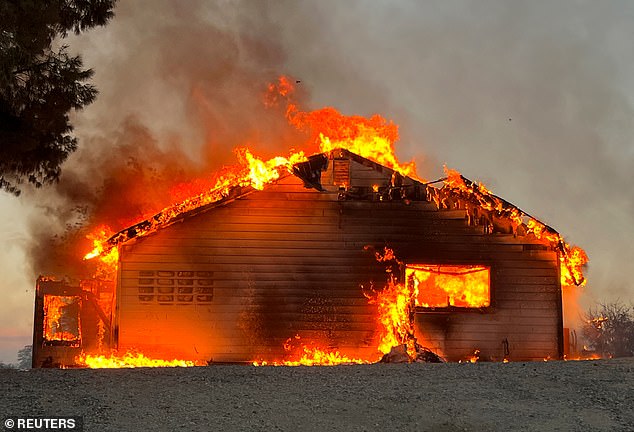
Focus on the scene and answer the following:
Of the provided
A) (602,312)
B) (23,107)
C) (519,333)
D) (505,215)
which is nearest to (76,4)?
(23,107)

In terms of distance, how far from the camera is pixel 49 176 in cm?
1522

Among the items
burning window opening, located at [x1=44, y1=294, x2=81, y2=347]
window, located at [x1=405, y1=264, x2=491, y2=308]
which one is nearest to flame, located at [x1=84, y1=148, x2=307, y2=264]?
burning window opening, located at [x1=44, y1=294, x2=81, y2=347]

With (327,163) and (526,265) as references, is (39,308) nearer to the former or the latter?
(327,163)

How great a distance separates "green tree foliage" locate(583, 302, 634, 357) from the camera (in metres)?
31.2

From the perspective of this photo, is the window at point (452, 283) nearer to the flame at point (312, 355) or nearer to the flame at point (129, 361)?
the flame at point (312, 355)

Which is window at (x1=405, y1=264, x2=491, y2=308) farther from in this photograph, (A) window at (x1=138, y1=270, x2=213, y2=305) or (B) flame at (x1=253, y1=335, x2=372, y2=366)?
(A) window at (x1=138, y1=270, x2=213, y2=305)

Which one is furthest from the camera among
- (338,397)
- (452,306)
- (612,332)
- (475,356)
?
(612,332)

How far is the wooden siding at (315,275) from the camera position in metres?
17.9

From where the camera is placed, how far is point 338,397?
10766mm

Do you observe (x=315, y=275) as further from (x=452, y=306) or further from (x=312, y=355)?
(x=452, y=306)

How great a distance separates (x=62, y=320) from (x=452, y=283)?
28512 millimetres

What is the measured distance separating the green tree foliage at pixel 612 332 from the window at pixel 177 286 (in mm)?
19395

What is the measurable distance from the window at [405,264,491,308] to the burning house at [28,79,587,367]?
8 centimetres

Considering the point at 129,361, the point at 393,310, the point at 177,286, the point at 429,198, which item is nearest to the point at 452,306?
the point at 393,310
